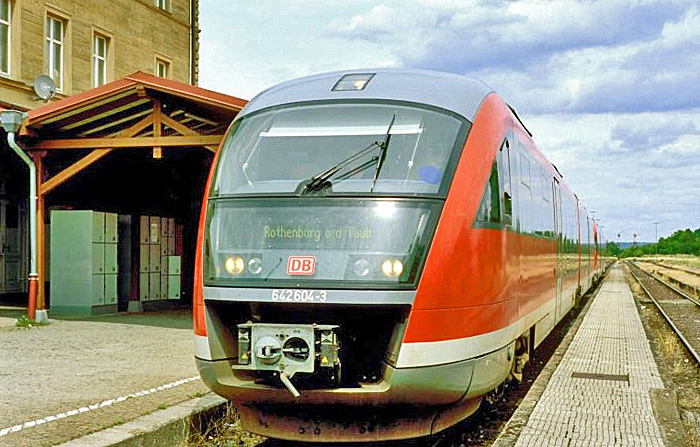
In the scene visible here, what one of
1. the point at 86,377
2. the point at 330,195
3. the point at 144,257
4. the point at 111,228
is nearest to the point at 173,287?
the point at 144,257

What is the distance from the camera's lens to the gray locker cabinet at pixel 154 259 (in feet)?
60.9

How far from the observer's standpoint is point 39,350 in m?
10.9

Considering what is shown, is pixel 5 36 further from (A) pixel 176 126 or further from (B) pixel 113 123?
(A) pixel 176 126

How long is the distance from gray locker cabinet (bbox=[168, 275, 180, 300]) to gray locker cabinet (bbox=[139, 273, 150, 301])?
910mm

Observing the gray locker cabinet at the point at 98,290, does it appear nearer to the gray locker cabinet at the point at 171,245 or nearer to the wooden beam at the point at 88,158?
the wooden beam at the point at 88,158

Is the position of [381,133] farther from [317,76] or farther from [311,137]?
[317,76]

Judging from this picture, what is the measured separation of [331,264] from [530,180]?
3894 mm

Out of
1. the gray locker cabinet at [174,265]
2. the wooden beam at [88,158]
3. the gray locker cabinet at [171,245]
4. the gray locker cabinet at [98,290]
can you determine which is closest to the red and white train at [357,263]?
the wooden beam at [88,158]

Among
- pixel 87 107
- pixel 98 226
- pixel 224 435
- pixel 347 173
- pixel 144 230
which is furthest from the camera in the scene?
pixel 144 230

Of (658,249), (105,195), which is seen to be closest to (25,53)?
(105,195)

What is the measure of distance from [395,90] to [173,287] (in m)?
13.9

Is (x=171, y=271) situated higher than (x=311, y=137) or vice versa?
(x=311, y=137)

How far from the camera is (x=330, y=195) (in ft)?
18.9

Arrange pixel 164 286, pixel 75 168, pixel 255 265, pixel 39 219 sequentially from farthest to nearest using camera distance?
1. pixel 164 286
2. pixel 39 219
3. pixel 75 168
4. pixel 255 265
